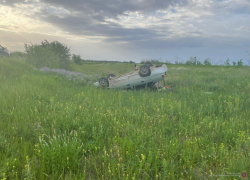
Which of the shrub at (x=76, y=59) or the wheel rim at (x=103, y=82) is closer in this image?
the wheel rim at (x=103, y=82)

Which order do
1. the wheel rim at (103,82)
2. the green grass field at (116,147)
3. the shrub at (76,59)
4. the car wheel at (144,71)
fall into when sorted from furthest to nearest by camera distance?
the shrub at (76,59) < the wheel rim at (103,82) < the car wheel at (144,71) < the green grass field at (116,147)

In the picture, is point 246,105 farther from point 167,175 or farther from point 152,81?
point 167,175

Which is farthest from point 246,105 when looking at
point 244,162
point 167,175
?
point 167,175

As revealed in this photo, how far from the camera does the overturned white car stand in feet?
35.7

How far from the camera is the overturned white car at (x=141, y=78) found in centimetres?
1089

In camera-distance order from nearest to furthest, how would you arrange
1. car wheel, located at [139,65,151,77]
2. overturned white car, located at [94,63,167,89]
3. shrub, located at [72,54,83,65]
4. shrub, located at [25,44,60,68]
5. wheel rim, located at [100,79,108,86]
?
car wheel, located at [139,65,151,77]
overturned white car, located at [94,63,167,89]
wheel rim, located at [100,79,108,86]
shrub, located at [25,44,60,68]
shrub, located at [72,54,83,65]

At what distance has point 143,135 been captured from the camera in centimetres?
439

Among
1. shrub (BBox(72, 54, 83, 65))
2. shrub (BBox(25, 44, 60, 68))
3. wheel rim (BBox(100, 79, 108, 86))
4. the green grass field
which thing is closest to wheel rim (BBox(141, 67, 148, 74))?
wheel rim (BBox(100, 79, 108, 86))

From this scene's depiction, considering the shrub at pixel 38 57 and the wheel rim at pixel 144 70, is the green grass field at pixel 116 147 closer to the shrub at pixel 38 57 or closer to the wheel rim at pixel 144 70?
the wheel rim at pixel 144 70

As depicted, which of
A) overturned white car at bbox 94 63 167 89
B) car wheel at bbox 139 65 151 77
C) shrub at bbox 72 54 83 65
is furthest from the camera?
shrub at bbox 72 54 83 65

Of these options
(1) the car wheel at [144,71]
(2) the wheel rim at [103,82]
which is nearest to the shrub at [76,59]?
(2) the wheel rim at [103,82]

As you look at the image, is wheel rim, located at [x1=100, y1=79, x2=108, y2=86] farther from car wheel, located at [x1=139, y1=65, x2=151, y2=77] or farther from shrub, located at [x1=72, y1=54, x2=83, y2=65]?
shrub, located at [x1=72, y1=54, x2=83, y2=65]

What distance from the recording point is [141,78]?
1107 centimetres

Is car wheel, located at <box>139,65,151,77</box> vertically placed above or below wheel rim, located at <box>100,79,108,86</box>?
above
